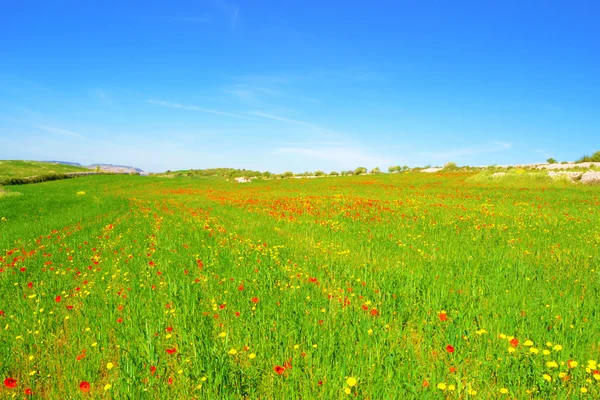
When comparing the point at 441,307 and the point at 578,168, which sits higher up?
the point at 578,168

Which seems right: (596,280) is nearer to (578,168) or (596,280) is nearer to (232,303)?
(232,303)

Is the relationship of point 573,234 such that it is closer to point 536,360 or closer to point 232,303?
point 536,360

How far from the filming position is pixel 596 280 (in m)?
6.39

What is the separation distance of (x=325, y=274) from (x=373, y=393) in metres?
3.72

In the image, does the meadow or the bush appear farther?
the bush

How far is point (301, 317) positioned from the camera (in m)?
4.59

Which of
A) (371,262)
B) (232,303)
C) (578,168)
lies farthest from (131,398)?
(578,168)

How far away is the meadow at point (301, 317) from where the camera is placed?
3.34 meters

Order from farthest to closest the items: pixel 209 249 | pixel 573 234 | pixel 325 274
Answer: pixel 573 234, pixel 209 249, pixel 325 274

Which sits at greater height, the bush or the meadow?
the bush

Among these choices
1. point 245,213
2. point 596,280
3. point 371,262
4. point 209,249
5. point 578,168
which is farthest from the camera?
point 578,168

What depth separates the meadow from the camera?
11.0ft

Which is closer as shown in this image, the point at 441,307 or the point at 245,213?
the point at 441,307

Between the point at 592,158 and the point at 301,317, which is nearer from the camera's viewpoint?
the point at 301,317
